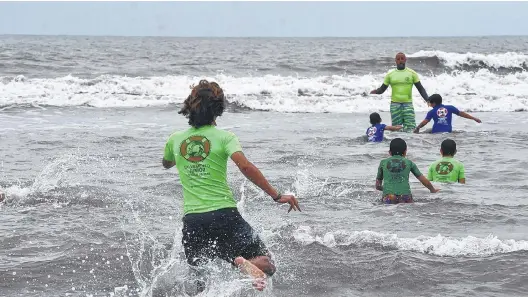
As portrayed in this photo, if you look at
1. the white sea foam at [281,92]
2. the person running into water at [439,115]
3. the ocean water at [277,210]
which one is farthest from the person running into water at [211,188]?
the white sea foam at [281,92]

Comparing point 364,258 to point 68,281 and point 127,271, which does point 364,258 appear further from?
point 68,281

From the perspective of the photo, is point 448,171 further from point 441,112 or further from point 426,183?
point 441,112

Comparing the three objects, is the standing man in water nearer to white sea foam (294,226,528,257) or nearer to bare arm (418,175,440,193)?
bare arm (418,175,440,193)

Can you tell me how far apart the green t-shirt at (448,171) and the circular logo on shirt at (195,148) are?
5303 mm

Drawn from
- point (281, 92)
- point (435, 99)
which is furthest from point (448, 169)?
point (281, 92)

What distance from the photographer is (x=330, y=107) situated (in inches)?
905

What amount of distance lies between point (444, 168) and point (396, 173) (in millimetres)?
1298

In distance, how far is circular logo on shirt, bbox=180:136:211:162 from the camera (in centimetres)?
484

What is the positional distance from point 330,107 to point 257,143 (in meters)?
9.11

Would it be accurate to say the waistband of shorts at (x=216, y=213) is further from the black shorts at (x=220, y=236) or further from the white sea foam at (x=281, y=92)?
the white sea foam at (x=281, y=92)

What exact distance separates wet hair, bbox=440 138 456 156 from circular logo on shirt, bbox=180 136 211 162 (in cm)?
521

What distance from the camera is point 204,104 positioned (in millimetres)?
4789

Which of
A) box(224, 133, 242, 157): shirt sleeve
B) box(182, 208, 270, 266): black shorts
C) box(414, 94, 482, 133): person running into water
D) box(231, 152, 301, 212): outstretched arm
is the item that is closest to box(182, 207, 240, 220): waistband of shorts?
box(182, 208, 270, 266): black shorts

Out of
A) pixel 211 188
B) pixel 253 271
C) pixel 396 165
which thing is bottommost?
pixel 253 271
